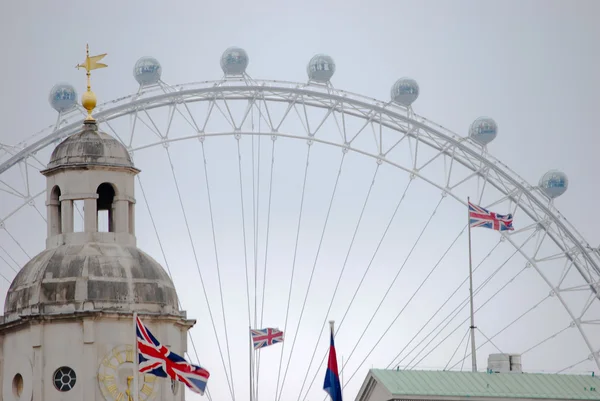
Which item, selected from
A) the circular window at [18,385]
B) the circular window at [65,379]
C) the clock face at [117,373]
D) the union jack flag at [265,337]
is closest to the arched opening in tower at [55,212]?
the circular window at [18,385]

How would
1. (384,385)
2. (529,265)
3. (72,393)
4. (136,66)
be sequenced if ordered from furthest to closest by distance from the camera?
(529,265), (136,66), (384,385), (72,393)

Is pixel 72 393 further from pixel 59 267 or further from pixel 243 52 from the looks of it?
pixel 243 52

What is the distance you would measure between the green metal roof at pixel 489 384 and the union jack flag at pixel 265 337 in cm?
1103

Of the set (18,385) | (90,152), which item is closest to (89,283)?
(18,385)

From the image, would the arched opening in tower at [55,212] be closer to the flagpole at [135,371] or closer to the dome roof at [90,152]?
the dome roof at [90,152]

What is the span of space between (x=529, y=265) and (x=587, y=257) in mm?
4353

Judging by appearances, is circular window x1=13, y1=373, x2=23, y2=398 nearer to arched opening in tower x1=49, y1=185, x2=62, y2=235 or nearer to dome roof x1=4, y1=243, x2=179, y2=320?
dome roof x1=4, y1=243, x2=179, y2=320

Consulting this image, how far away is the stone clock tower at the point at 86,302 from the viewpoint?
9312cm

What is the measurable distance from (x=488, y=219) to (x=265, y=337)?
49.9 feet

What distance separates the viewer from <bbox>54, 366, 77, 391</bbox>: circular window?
93.2 metres

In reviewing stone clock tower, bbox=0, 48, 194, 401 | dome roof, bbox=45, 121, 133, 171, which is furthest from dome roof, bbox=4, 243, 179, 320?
dome roof, bbox=45, 121, 133, 171

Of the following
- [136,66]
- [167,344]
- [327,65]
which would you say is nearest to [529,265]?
[327,65]

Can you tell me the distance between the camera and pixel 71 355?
93.2 meters

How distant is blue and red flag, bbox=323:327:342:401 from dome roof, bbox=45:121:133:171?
12.0 metres
